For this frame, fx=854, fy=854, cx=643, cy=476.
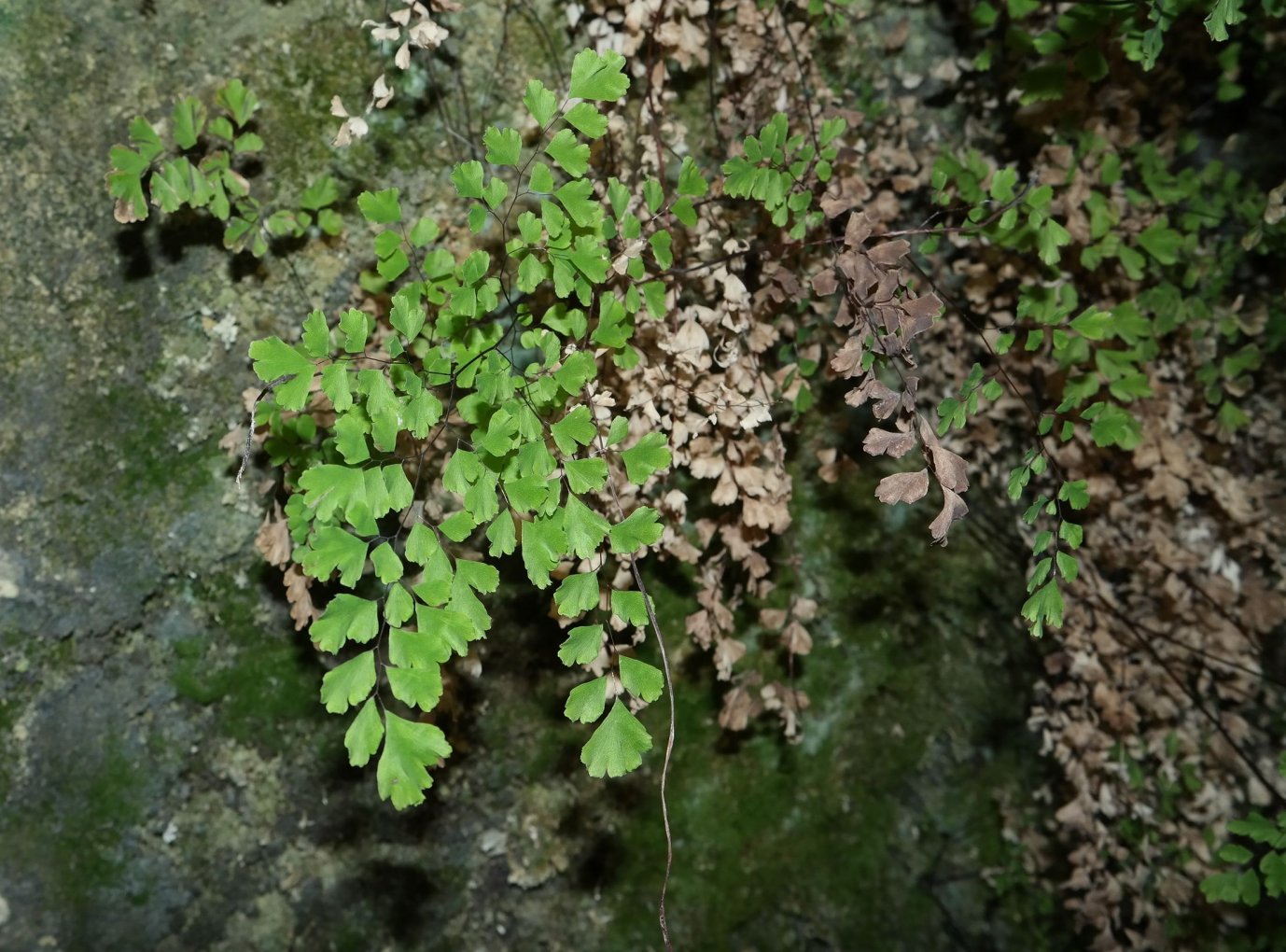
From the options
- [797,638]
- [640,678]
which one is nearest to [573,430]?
[640,678]

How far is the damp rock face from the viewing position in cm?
198

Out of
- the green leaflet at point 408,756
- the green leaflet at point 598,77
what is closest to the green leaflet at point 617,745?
the green leaflet at point 408,756

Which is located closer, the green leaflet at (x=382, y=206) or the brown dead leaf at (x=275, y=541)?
the green leaflet at (x=382, y=206)

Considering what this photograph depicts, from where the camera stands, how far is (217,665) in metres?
2.19

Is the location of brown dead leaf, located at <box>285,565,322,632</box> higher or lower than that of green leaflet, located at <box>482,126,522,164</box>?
lower

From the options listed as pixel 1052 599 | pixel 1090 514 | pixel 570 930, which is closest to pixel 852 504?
pixel 1090 514

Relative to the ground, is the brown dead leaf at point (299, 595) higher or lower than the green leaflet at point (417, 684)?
lower

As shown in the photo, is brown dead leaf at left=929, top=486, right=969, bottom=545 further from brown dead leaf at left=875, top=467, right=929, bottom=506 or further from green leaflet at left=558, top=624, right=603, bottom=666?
green leaflet at left=558, top=624, right=603, bottom=666

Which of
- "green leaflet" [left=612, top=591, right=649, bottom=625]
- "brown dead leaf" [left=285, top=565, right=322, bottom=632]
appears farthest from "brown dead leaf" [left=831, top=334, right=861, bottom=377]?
"brown dead leaf" [left=285, top=565, right=322, bottom=632]

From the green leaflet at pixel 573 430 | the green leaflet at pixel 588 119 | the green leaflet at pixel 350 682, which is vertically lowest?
the green leaflet at pixel 350 682

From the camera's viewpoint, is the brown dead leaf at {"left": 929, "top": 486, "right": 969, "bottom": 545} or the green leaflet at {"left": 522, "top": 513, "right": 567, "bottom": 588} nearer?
the brown dead leaf at {"left": 929, "top": 486, "right": 969, "bottom": 545}

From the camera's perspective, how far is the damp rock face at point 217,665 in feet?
6.48

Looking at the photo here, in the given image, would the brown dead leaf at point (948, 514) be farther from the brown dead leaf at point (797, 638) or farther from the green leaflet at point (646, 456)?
the brown dead leaf at point (797, 638)

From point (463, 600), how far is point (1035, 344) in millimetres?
1582
